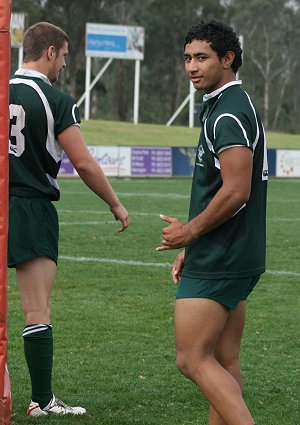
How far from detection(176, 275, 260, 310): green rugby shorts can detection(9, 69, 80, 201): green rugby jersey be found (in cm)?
147

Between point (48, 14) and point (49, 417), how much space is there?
6603 cm

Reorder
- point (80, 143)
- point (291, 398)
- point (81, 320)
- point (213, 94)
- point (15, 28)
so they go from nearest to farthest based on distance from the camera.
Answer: point (213, 94), point (80, 143), point (291, 398), point (81, 320), point (15, 28)

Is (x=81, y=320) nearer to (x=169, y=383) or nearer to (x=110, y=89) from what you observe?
(x=169, y=383)

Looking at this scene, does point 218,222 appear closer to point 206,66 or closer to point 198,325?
point 198,325

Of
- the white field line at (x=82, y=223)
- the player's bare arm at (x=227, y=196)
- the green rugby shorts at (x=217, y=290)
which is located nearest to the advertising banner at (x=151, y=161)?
the white field line at (x=82, y=223)

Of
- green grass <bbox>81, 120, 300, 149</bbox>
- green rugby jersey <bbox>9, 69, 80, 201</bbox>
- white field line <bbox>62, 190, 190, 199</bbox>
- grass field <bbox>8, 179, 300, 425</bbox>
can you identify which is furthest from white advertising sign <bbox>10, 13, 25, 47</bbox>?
green rugby jersey <bbox>9, 69, 80, 201</bbox>

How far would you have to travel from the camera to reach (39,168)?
612 cm

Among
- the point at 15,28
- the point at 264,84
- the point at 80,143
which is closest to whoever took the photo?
the point at 80,143

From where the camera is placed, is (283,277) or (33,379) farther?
(283,277)

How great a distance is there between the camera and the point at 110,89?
85125 millimetres

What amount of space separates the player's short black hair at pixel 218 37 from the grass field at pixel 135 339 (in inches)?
89.0

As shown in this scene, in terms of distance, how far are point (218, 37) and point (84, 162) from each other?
140cm

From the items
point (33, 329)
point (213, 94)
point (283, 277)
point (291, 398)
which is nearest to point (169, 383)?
point (291, 398)

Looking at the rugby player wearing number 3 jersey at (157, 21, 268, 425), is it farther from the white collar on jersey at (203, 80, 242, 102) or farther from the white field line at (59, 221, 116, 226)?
the white field line at (59, 221, 116, 226)
